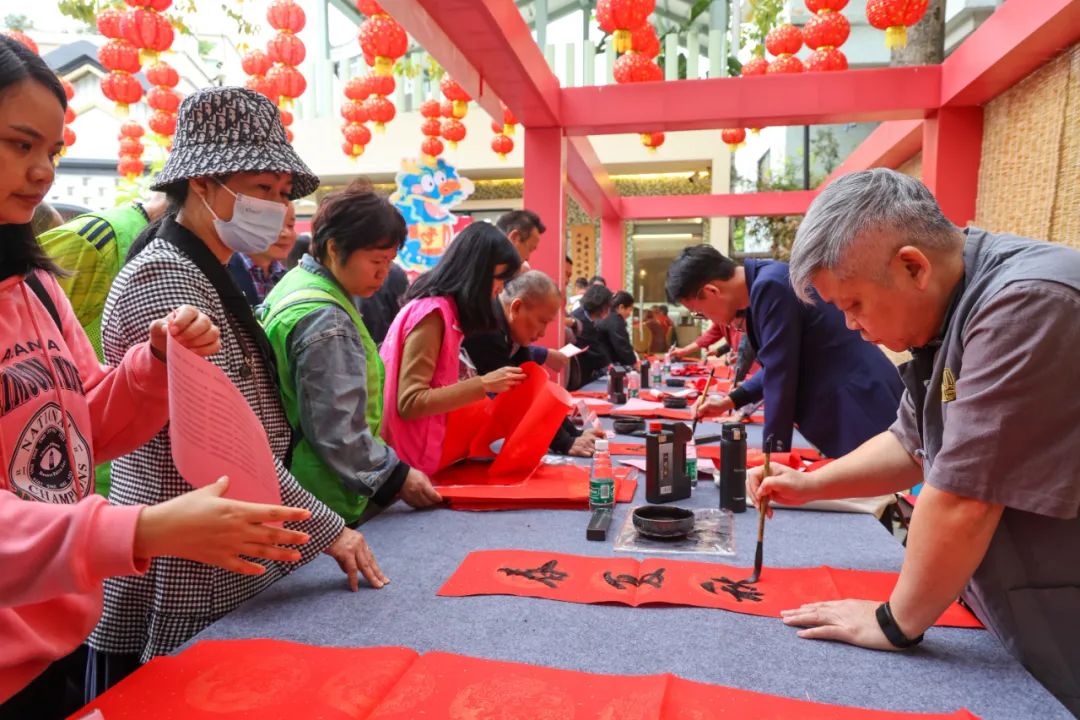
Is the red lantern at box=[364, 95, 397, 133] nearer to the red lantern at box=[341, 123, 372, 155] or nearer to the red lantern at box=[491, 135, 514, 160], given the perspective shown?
the red lantern at box=[341, 123, 372, 155]

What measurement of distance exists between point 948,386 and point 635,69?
3.81m

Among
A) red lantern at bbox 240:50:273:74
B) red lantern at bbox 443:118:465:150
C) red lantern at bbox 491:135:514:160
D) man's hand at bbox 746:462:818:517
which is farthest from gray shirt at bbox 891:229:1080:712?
red lantern at bbox 443:118:465:150

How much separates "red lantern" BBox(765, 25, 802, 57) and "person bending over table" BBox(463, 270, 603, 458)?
311 centimetres

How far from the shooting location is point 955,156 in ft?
14.7

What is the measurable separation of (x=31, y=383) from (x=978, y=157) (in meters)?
5.06

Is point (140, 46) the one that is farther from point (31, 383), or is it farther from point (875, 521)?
point (875, 521)

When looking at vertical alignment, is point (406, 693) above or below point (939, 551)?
below

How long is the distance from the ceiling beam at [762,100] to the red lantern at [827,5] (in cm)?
50

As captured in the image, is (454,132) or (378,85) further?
(454,132)

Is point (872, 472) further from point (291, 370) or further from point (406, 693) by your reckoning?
point (291, 370)

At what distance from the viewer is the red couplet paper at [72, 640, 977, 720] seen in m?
0.89

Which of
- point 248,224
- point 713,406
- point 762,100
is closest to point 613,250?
point 762,100

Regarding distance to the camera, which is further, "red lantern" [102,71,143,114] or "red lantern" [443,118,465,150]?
"red lantern" [443,118,465,150]

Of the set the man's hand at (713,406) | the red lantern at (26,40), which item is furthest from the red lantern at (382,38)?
the man's hand at (713,406)
